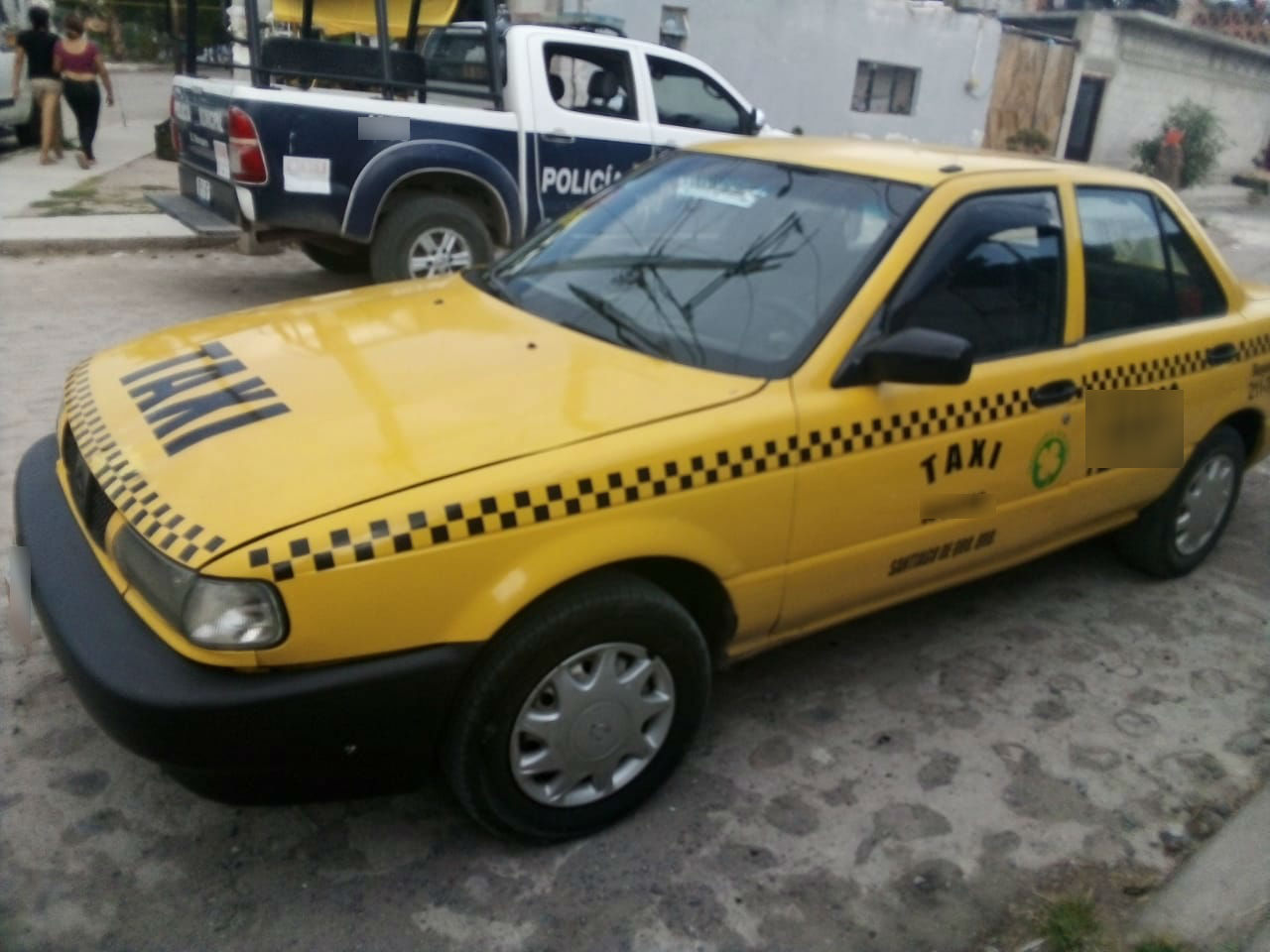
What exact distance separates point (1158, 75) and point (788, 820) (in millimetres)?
23332

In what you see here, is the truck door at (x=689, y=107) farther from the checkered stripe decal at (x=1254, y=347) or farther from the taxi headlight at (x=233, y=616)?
the taxi headlight at (x=233, y=616)

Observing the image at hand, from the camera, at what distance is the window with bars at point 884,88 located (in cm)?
1628

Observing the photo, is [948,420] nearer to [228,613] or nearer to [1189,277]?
[1189,277]

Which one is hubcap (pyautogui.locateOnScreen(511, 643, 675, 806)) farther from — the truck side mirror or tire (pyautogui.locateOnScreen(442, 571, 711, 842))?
the truck side mirror

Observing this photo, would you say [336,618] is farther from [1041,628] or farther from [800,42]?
[800,42]

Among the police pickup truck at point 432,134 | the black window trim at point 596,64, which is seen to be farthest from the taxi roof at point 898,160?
the black window trim at point 596,64

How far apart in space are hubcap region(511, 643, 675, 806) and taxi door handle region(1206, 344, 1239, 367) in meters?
2.51

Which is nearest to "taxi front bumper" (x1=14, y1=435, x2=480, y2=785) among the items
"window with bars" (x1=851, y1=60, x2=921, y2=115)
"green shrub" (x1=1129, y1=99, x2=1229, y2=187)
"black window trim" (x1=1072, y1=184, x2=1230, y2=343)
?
"black window trim" (x1=1072, y1=184, x2=1230, y2=343)

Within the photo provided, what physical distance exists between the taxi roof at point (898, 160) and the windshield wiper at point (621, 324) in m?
0.81

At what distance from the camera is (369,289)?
3.72m

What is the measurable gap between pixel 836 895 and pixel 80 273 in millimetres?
7548

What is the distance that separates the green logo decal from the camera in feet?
11.3

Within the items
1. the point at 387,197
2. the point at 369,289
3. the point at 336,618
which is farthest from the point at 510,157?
the point at 336,618

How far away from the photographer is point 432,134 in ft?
23.4
